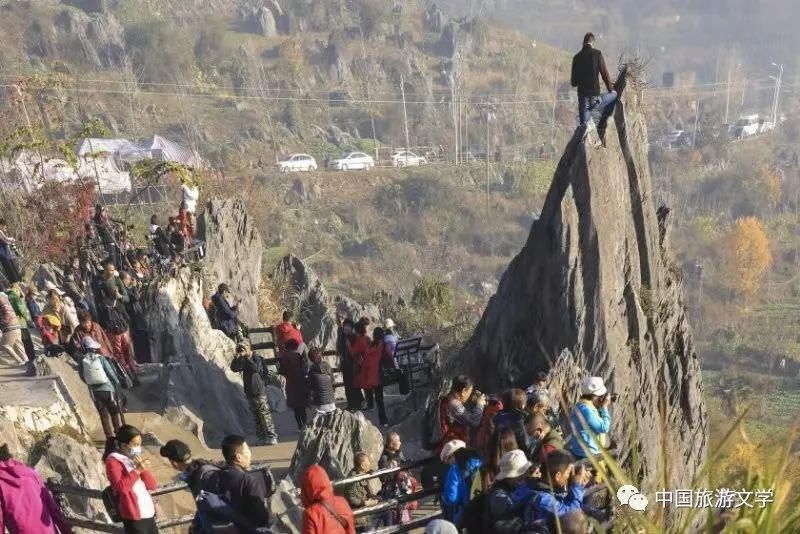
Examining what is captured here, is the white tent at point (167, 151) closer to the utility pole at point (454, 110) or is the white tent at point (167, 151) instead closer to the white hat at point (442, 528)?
the utility pole at point (454, 110)

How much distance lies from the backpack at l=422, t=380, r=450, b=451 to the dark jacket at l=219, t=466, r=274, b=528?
2171 millimetres

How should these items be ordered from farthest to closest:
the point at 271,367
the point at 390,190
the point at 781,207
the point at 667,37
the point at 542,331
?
the point at 667,37, the point at 781,207, the point at 390,190, the point at 271,367, the point at 542,331

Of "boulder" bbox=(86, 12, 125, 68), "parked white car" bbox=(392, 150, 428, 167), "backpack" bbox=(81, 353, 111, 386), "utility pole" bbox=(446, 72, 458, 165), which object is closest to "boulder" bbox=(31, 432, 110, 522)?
"backpack" bbox=(81, 353, 111, 386)

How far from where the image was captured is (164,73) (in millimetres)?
87125

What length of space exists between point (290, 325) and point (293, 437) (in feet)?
5.81

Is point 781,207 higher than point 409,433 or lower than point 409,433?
lower

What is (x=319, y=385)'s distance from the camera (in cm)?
1007

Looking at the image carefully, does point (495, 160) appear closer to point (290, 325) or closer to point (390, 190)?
point (390, 190)

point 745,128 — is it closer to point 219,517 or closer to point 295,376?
point 295,376

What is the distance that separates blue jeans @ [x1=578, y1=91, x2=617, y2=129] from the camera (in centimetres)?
1148

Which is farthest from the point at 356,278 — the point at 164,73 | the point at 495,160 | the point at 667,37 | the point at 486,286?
the point at 667,37

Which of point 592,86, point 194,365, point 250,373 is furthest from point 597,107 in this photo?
point 194,365

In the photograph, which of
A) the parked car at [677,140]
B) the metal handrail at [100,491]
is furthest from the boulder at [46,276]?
the parked car at [677,140]

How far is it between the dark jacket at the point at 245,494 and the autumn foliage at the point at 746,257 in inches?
3091
